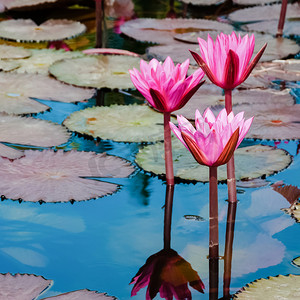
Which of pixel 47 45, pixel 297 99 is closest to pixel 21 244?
pixel 297 99

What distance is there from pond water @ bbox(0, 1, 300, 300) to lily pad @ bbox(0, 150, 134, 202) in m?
0.03

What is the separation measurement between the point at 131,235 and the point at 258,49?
1.86 meters

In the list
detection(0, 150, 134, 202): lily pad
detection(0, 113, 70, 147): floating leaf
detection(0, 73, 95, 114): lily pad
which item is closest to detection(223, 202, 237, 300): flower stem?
detection(0, 150, 134, 202): lily pad

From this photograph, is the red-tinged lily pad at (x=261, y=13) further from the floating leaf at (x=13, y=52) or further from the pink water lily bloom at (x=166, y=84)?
the pink water lily bloom at (x=166, y=84)

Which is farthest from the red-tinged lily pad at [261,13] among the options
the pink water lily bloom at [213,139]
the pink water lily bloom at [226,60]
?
the pink water lily bloom at [213,139]

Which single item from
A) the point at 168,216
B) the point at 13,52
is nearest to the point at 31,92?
the point at 13,52

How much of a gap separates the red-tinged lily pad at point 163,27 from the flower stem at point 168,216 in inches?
73.8

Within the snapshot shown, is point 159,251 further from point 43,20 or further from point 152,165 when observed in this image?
point 43,20

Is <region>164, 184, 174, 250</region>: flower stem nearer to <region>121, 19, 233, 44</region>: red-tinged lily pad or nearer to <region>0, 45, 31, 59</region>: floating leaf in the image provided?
<region>0, 45, 31, 59</region>: floating leaf

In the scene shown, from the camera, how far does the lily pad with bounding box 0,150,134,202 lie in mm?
1626

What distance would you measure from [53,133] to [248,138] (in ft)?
2.31

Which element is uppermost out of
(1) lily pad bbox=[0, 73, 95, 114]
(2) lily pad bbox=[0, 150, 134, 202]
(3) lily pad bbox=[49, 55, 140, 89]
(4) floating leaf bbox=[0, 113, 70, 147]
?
(3) lily pad bbox=[49, 55, 140, 89]

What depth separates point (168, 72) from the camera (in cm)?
A: 151

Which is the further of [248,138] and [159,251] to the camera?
[248,138]
